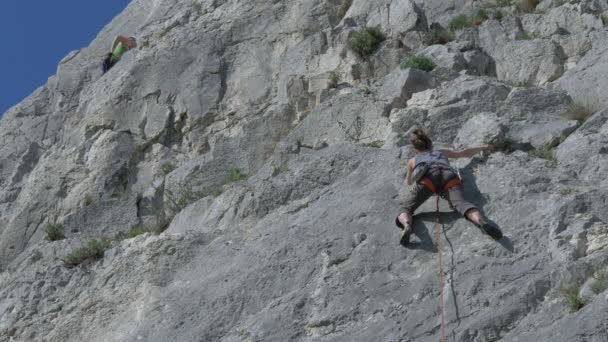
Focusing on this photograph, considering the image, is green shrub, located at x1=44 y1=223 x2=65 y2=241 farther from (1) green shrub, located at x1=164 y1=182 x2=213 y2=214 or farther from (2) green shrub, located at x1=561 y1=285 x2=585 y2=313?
(2) green shrub, located at x1=561 y1=285 x2=585 y2=313

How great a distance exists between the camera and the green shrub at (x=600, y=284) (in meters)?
11.1

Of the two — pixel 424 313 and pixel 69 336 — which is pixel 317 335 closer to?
pixel 424 313

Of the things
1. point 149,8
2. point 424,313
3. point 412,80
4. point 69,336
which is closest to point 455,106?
point 412,80

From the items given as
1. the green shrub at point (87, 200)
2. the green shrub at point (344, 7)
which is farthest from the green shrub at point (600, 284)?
the green shrub at point (344, 7)

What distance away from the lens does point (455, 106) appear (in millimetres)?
15758

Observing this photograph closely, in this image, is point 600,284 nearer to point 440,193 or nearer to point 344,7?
point 440,193

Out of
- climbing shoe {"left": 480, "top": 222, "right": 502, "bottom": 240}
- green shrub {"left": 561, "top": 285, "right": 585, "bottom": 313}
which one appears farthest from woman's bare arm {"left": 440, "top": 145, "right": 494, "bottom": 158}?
green shrub {"left": 561, "top": 285, "right": 585, "bottom": 313}

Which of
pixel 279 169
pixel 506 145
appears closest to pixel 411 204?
pixel 506 145

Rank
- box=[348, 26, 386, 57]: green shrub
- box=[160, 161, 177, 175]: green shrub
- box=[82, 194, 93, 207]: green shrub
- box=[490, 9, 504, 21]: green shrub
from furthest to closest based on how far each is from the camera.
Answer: box=[490, 9, 504, 21]: green shrub < box=[348, 26, 386, 57]: green shrub < box=[160, 161, 177, 175]: green shrub < box=[82, 194, 93, 207]: green shrub

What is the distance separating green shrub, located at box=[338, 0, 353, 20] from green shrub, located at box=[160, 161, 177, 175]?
4.26 m

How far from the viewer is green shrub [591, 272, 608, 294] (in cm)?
1112

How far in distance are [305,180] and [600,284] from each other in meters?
4.79

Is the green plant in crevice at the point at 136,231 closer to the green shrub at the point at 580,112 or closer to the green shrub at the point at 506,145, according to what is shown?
the green shrub at the point at 506,145

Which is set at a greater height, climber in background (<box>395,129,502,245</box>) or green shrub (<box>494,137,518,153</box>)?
climber in background (<box>395,129,502,245</box>)
